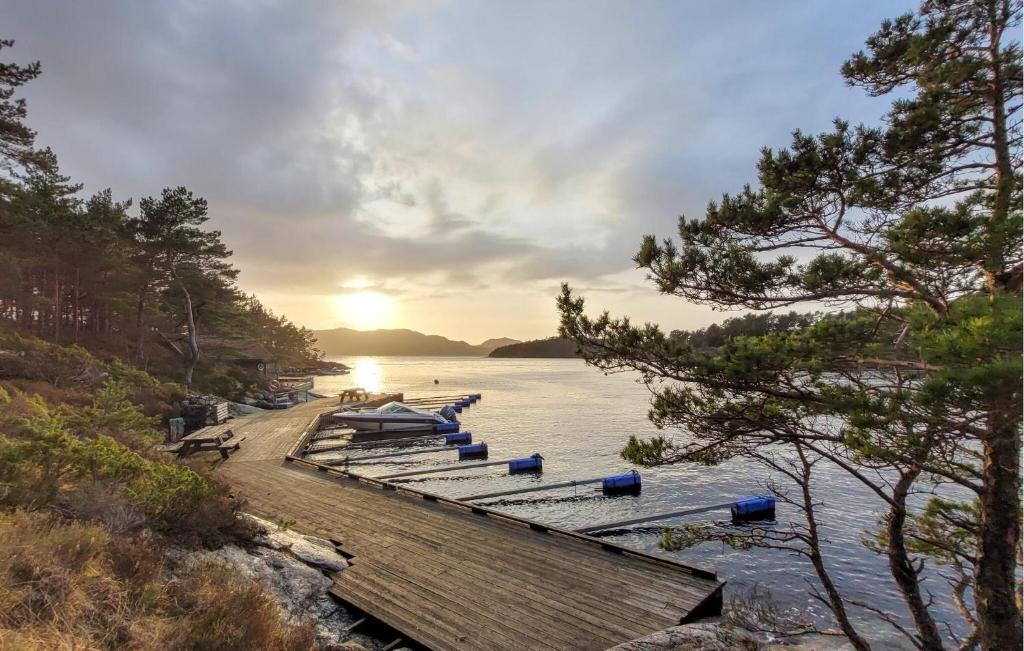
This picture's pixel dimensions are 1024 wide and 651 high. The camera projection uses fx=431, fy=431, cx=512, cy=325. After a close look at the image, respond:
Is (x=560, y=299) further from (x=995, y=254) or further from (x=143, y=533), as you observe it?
(x=143, y=533)

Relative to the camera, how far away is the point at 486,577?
7.68 m

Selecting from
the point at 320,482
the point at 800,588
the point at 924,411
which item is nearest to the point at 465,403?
the point at 320,482

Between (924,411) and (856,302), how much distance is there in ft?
7.51

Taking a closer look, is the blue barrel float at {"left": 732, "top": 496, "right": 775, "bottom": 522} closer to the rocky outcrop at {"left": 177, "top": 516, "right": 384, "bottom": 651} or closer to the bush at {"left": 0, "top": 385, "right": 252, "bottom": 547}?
the rocky outcrop at {"left": 177, "top": 516, "right": 384, "bottom": 651}

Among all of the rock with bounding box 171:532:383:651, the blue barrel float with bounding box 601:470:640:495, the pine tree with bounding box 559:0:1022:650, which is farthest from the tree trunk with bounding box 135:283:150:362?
the pine tree with bounding box 559:0:1022:650

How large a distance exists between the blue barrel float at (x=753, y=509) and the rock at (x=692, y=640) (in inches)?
349

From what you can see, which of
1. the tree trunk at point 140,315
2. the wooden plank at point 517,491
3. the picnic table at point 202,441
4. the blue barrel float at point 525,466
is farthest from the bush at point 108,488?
the tree trunk at point 140,315

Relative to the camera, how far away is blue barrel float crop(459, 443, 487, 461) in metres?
22.5

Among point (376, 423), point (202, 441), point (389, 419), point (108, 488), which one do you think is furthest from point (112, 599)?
point (389, 419)

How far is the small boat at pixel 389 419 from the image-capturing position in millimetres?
27312

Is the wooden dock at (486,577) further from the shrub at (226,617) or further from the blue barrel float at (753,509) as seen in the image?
the blue barrel float at (753,509)

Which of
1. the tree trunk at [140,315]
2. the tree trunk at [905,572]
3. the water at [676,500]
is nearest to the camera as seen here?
the tree trunk at [905,572]

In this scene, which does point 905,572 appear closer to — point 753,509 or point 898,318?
point 898,318

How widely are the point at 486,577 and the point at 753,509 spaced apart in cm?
1125
